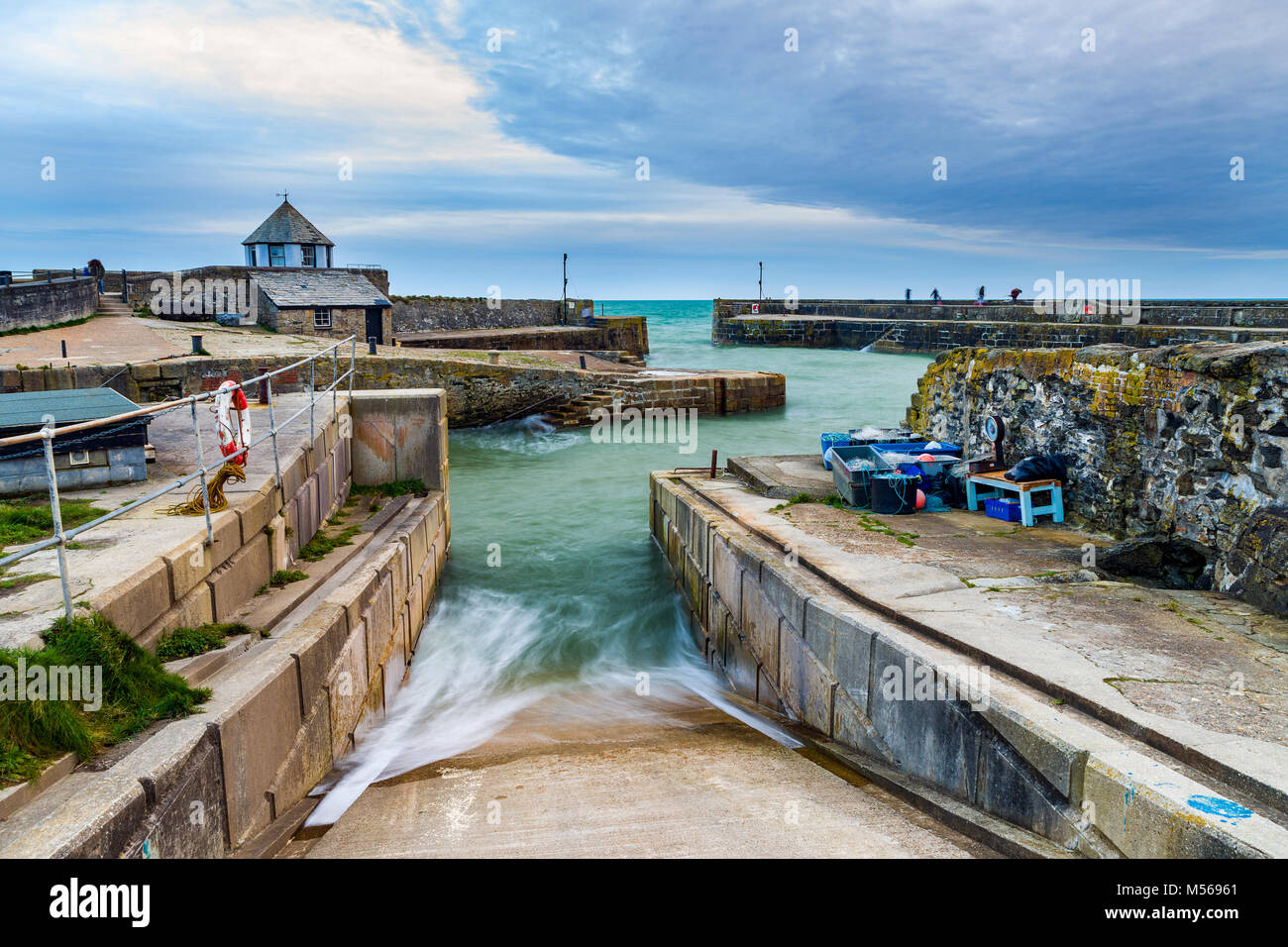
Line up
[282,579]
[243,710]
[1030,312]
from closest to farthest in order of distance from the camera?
[243,710] < [282,579] < [1030,312]

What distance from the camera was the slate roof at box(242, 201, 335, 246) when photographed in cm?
4119

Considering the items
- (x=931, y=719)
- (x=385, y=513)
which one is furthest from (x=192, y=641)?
(x=385, y=513)

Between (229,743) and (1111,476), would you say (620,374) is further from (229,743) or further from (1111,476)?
(229,743)

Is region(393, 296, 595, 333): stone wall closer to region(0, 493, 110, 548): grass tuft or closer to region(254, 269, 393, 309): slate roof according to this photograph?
region(254, 269, 393, 309): slate roof

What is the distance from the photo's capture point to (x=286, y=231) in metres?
41.2

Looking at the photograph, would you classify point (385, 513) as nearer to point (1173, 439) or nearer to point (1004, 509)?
point (1004, 509)

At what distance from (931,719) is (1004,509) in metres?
4.22

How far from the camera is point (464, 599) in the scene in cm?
1094

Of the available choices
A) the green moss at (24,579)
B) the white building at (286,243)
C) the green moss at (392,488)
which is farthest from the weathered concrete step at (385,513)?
the white building at (286,243)

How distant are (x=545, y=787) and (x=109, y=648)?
2610 mm

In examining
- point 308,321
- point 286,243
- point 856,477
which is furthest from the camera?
point 286,243

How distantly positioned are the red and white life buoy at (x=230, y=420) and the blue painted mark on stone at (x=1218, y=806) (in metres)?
6.31

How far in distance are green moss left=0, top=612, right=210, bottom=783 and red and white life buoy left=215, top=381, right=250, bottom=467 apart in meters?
2.39

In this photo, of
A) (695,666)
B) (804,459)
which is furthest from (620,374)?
(695,666)
